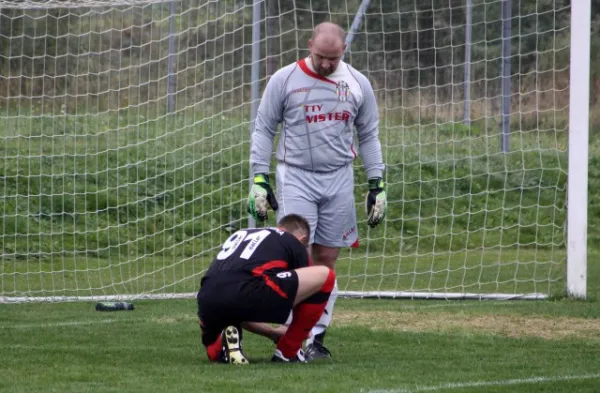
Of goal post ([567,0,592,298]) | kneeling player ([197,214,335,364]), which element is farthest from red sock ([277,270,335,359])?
goal post ([567,0,592,298])

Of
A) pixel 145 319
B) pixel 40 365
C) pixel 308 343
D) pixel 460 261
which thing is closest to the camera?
pixel 40 365

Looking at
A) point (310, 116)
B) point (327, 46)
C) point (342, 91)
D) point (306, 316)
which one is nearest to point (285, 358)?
point (306, 316)

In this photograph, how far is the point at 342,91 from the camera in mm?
7875

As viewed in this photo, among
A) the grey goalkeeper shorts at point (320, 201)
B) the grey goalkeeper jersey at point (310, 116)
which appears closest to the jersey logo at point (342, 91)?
the grey goalkeeper jersey at point (310, 116)

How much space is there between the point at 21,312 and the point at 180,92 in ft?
10.4

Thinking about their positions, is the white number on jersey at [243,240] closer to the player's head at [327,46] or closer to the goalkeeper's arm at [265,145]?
the goalkeeper's arm at [265,145]

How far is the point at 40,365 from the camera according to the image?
715cm

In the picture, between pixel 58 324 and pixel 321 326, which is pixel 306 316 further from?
pixel 58 324

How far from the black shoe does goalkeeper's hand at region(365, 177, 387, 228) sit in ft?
2.89

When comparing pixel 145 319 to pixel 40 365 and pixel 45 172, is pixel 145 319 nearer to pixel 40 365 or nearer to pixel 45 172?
pixel 40 365

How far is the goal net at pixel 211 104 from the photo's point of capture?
12297 mm

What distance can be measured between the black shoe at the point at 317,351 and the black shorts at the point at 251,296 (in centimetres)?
59

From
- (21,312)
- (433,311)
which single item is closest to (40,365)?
(21,312)

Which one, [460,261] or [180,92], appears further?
[460,261]
